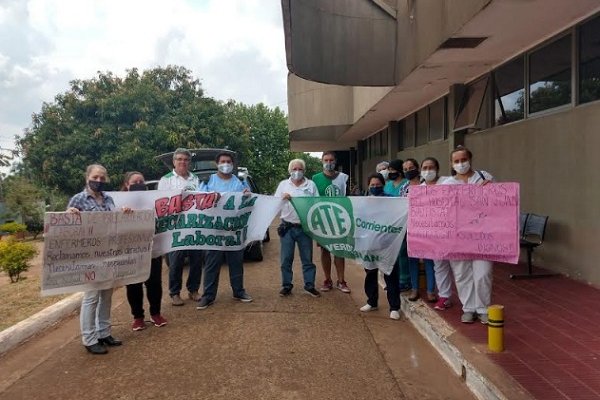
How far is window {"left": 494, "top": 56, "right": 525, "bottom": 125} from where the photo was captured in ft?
26.3

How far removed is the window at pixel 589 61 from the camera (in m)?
6.11

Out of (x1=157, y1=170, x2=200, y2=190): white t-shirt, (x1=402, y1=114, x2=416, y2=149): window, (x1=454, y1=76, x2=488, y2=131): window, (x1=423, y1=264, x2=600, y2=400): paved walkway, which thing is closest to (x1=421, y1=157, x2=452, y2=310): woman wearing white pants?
(x1=423, y1=264, x2=600, y2=400): paved walkway

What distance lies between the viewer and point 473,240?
197 inches

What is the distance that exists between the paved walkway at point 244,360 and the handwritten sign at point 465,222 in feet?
3.25

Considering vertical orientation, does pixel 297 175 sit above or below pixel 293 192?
above

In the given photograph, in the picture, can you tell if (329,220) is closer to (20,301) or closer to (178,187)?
(178,187)

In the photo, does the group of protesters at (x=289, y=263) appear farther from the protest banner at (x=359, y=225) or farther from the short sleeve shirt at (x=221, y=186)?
the protest banner at (x=359, y=225)

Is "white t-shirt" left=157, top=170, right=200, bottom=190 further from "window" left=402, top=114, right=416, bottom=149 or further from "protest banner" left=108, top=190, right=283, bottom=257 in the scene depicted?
"window" left=402, top=114, right=416, bottom=149

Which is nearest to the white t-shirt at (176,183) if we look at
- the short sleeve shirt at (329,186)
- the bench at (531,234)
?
the short sleeve shirt at (329,186)

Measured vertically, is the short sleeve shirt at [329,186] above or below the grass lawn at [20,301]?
above

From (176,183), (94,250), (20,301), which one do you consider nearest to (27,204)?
(20,301)

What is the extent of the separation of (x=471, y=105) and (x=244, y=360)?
7712mm

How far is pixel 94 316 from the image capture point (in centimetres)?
467

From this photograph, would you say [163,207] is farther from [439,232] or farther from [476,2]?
[476,2]
